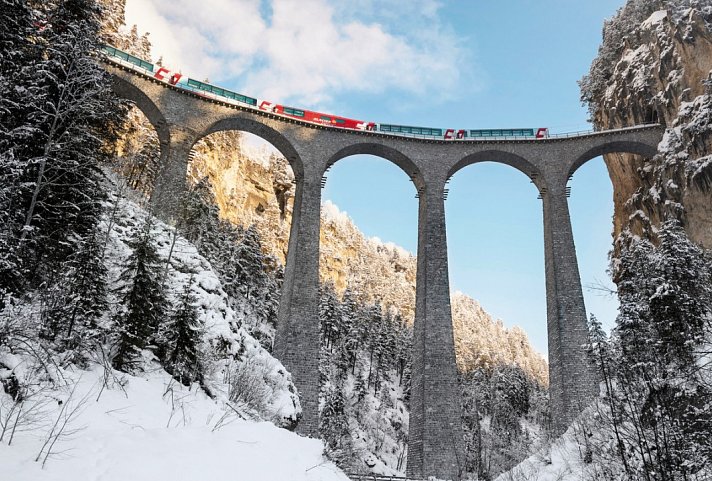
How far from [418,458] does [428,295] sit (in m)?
9.21

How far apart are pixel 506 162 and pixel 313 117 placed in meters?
14.1

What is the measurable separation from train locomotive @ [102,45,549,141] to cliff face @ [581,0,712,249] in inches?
272

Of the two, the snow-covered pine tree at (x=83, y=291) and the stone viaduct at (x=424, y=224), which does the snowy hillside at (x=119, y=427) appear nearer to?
the snow-covered pine tree at (x=83, y=291)

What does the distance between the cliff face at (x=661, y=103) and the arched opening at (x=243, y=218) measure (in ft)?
81.0

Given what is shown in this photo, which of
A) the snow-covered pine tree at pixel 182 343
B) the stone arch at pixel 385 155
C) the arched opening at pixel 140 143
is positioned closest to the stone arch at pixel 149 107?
the arched opening at pixel 140 143

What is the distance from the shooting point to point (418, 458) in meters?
27.7

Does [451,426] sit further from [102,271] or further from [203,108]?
[203,108]

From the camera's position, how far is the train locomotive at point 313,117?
3184cm

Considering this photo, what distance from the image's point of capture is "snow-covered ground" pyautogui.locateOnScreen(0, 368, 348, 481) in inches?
212

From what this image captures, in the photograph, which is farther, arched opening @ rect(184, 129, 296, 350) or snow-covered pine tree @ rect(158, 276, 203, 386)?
arched opening @ rect(184, 129, 296, 350)

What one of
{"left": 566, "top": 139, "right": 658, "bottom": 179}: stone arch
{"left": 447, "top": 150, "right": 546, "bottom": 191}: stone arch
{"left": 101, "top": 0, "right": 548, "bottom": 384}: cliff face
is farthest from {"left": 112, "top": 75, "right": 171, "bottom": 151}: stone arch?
{"left": 566, "top": 139, "right": 658, "bottom": 179}: stone arch

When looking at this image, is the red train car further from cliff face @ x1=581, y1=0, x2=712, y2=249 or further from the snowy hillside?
the snowy hillside

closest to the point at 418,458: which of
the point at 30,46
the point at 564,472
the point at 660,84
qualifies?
the point at 564,472

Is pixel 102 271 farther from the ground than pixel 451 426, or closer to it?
farther from the ground
